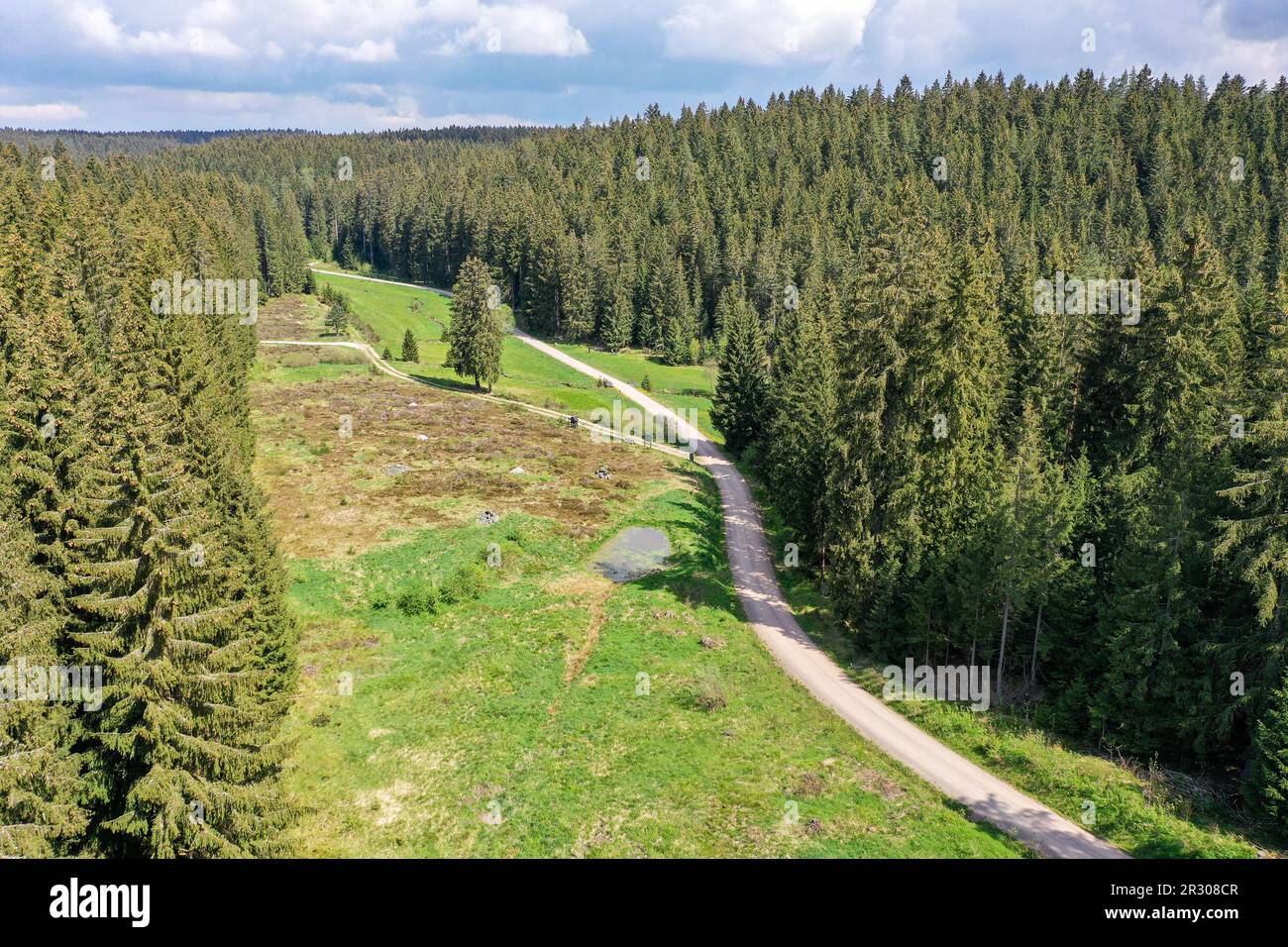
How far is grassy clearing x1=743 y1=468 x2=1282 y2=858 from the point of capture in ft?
76.2

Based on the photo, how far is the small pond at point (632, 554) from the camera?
46.6m

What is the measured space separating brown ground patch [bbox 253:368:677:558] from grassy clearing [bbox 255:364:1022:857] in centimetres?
36

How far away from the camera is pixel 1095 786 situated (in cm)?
2600

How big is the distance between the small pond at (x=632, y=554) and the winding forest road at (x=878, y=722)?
4.92 metres

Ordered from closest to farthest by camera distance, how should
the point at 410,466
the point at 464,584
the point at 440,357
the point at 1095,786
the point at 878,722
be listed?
1. the point at 1095,786
2. the point at 878,722
3. the point at 464,584
4. the point at 410,466
5. the point at 440,357

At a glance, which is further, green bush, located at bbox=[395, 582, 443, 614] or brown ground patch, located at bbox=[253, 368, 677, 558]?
brown ground patch, located at bbox=[253, 368, 677, 558]

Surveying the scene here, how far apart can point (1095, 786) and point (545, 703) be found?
2108 cm

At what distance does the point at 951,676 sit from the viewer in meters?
34.6

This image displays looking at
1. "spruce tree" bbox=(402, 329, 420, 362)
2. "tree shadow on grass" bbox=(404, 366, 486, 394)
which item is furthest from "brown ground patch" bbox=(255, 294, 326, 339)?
"tree shadow on grass" bbox=(404, 366, 486, 394)

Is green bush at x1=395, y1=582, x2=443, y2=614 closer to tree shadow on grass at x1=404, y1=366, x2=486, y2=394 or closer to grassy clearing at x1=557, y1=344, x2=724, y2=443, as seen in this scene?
grassy clearing at x1=557, y1=344, x2=724, y2=443

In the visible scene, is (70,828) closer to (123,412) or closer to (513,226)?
(123,412)

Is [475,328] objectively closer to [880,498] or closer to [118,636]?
[880,498]

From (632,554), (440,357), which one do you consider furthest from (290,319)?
(632,554)

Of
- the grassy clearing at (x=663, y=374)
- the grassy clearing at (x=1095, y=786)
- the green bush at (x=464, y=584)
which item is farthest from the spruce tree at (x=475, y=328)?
the grassy clearing at (x=1095, y=786)
